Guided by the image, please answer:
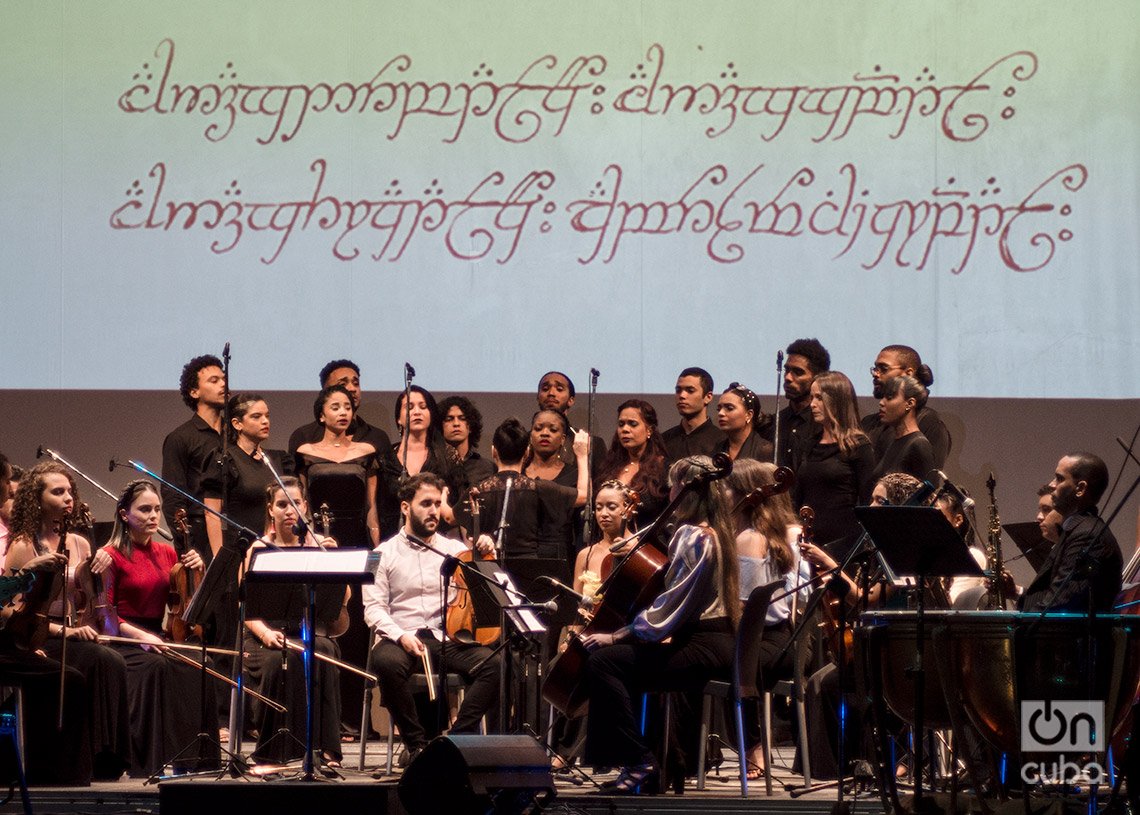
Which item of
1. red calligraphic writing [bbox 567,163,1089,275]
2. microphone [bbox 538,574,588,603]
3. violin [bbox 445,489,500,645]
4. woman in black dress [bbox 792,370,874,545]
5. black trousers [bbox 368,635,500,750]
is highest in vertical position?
red calligraphic writing [bbox 567,163,1089,275]

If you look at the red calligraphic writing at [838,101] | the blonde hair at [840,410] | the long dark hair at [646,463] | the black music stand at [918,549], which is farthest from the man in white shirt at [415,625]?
the red calligraphic writing at [838,101]

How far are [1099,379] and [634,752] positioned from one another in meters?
3.80

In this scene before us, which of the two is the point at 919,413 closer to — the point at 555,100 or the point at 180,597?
the point at 555,100

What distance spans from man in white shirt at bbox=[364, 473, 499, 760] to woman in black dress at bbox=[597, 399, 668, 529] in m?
0.79

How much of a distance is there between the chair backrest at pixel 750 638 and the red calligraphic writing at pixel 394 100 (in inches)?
136

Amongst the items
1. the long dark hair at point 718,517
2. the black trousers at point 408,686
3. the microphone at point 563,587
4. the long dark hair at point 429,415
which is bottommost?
the black trousers at point 408,686

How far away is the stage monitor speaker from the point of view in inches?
196

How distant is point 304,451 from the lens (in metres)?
7.51

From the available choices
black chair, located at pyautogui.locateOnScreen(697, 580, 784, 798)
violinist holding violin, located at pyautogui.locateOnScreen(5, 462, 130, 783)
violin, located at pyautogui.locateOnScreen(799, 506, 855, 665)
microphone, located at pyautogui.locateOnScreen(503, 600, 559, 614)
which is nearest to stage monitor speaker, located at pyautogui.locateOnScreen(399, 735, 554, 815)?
microphone, located at pyautogui.locateOnScreen(503, 600, 559, 614)

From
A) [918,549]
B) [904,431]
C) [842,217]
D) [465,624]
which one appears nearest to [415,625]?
[465,624]

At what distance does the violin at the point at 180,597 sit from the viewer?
6.74 metres

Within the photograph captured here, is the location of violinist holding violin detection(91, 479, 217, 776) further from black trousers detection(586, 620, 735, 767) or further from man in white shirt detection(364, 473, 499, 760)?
black trousers detection(586, 620, 735, 767)

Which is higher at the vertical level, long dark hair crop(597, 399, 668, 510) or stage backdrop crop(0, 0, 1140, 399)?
stage backdrop crop(0, 0, 1140, 399)

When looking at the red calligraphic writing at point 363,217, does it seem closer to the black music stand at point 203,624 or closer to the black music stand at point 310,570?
the black music stand at point 203,624
